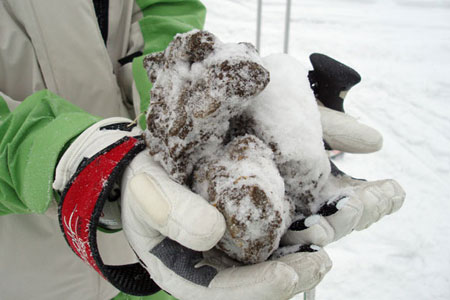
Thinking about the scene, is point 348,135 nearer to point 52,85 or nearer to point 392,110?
point 52,85

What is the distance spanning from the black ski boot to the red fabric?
1.43 ft

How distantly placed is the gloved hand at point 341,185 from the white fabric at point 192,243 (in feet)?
0.23

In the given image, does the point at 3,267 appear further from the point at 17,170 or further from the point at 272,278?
the point at 272,278

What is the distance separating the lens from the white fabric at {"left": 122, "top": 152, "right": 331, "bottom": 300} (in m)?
0.49

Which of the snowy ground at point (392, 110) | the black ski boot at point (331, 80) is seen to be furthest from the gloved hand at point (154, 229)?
the snowy ground at point (392, 110)

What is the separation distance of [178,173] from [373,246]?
1.53m

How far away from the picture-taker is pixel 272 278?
50 centimetres

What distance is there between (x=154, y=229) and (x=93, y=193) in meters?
0.11

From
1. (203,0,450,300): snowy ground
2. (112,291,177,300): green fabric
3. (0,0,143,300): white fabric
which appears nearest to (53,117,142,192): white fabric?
(0,0,143,300): white fabric

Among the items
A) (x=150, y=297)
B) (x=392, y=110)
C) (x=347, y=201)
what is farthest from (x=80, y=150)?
(x=392, y=110)

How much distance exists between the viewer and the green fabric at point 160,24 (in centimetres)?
90

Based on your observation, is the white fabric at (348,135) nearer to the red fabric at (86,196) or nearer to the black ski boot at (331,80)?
the black ski boot at (331,80)

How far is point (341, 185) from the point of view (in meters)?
0.71

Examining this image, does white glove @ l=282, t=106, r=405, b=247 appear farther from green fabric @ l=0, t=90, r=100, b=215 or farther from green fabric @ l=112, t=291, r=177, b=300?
green fabric @ l=112, t=291, r=177, b=300
